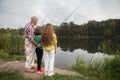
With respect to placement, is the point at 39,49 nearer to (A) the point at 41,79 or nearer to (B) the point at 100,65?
(A) the point at 41,79

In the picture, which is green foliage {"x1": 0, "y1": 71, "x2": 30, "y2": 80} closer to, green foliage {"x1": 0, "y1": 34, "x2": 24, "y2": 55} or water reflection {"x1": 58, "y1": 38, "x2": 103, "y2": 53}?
green foliage {"x1": 0, "y1": 34, "x2": 24, "y2": 55}

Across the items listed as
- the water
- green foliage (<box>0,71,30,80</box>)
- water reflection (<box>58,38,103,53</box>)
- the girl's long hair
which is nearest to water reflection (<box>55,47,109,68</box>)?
the water

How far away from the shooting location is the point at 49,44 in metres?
6.75

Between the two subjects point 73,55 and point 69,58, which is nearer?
point 69,58

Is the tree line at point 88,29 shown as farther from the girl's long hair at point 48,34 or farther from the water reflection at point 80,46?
the girl's long hair at point 48,34

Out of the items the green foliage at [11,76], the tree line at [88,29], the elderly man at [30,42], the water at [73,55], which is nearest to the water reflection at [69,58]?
the water at [73,55]

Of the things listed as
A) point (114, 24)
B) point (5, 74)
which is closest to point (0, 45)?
point (5, 74)

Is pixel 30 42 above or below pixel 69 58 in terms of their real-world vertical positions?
above

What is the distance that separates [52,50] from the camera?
6.86 metres

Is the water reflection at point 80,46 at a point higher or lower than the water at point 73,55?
higher

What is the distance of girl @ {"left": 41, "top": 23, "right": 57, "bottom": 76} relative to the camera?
6.64 metres

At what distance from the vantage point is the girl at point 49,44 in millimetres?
6641

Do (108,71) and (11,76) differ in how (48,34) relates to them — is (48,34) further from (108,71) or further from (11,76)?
(108,71)

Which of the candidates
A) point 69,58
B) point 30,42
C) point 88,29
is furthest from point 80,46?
point 88,29
